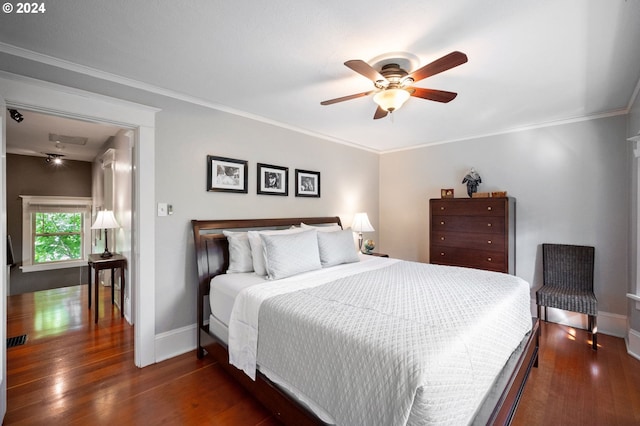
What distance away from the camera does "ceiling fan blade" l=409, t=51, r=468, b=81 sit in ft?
5.19

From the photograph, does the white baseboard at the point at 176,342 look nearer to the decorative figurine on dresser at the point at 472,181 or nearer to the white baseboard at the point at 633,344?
the decorative figurine on dresser at the point at 472,181

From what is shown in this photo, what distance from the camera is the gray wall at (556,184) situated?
306 cm

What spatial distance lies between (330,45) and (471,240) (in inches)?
116

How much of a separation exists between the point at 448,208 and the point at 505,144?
3.69 ft

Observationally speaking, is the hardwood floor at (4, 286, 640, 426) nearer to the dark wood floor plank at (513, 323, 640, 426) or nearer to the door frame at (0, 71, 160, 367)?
the dark wood floor plank at (513, 323, 640, 426)

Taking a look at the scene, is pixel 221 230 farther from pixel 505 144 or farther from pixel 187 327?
pixel 505 144

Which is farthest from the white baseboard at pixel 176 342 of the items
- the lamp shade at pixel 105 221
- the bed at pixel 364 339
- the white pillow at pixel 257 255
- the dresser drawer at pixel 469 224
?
the dresser drawer at pixel 469 224

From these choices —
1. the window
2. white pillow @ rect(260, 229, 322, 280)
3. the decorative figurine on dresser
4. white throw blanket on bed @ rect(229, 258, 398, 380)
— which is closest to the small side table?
white pillow @ rect(260, 229, 322, 280)

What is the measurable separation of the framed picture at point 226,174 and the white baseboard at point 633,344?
3984mm

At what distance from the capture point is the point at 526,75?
7.41ft

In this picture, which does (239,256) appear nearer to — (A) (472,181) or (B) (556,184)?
(A) (472,181)

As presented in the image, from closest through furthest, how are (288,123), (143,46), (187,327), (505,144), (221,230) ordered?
(143,46) < (187,327) < (221,230) < (288,123) < (505,144)

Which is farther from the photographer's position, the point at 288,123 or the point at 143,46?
the point at 288,123

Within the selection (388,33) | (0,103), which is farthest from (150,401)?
(388,33)
